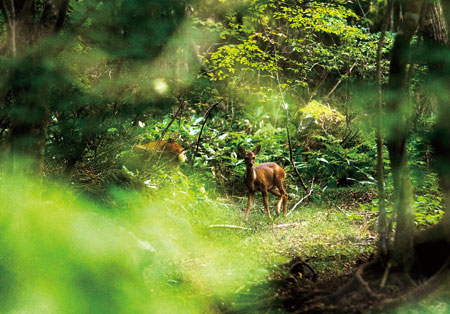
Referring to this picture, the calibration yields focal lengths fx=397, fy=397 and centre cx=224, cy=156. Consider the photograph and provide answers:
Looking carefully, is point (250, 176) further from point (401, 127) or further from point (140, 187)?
point (401, 127)

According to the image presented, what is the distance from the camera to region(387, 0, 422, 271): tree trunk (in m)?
2.06

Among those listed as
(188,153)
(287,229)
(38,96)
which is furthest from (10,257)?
(188,153)

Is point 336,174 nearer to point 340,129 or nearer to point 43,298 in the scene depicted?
point 340,129

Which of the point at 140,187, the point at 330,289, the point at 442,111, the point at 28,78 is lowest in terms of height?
the point at 140,187

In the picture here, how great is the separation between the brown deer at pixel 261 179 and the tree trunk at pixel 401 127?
3423 millimetres

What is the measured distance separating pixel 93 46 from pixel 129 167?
2.31m

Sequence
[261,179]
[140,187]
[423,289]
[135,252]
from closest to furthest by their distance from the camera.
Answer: [423,289] < [135,252] < [140,187] < [261,179]

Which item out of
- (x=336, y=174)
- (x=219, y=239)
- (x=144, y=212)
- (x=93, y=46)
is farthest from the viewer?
(x=336, y=174)

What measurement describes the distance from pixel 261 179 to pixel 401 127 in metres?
3.83

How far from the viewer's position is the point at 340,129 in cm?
921

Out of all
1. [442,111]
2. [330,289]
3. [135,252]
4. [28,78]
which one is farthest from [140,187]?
[442,111]

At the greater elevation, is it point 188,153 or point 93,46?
point 93,46

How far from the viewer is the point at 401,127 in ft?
6.74

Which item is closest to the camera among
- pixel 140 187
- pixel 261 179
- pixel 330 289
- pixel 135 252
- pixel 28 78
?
pixel 330 289
